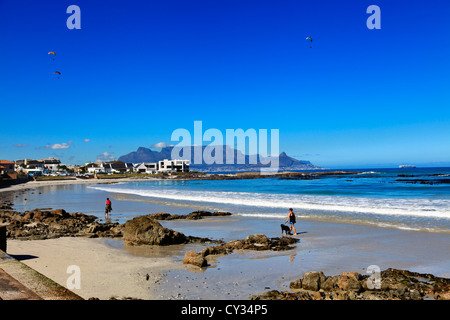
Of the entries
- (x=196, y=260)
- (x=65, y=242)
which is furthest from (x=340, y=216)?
(x=65, y=242)

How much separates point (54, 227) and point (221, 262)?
10.1 meters

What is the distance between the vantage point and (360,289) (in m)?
7.26

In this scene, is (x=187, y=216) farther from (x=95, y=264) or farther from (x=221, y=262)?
(x=95, y=264)

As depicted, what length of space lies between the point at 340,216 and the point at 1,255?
1745 cm

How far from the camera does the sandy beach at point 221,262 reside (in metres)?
7.65

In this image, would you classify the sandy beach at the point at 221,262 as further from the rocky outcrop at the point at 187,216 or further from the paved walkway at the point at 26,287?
the rocky outcrop at the point at 187,216

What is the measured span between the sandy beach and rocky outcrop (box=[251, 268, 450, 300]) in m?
0.55

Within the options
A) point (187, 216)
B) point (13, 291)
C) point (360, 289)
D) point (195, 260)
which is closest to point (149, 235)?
point (195, 260)

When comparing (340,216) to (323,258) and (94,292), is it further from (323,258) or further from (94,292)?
(94,292)

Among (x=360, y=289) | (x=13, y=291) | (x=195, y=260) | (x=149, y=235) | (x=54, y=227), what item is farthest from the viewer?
(x=54, y=227)

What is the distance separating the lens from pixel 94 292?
7.30 m

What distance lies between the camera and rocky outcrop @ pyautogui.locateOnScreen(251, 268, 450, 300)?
6.81 m

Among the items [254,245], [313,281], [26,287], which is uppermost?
[26,287]
